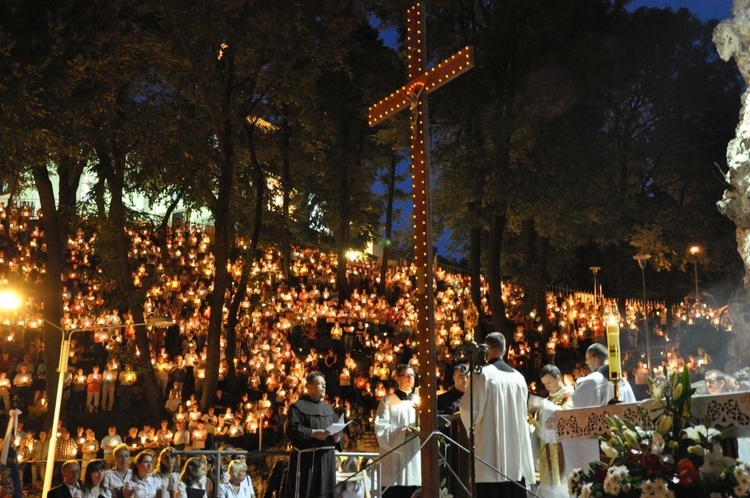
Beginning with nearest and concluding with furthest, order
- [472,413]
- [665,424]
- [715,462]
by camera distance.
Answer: [715,462]
[665,424]
[472,413]

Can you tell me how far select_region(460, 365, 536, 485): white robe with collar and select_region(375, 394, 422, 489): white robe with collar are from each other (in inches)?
55.8

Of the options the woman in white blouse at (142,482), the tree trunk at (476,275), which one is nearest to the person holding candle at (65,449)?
the woman in white blouse at (142,482)

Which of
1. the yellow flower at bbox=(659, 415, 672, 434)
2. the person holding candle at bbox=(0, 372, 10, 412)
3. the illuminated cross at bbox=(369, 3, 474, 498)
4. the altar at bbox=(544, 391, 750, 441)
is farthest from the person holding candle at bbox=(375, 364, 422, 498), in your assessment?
the person holding candle at bbox=(0, 372, 10, 412)

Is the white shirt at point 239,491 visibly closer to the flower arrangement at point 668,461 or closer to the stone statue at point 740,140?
the stone statue at point 740,140

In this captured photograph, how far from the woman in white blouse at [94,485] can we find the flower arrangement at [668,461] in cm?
848

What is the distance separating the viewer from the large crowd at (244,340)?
65.2 ft

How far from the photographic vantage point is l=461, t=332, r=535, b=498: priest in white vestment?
25.8ft

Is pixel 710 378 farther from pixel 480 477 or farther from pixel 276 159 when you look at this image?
pixel 276 159

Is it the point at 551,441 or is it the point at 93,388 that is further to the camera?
the point at 93,388

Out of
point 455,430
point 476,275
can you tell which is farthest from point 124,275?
point 455,430

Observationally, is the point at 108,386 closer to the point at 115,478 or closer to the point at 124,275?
the point at 124,275

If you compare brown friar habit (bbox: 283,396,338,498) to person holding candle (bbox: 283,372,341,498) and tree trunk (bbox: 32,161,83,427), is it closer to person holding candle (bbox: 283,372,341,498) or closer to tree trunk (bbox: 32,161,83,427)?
person holding candle (bbox: 283,372,341,498)

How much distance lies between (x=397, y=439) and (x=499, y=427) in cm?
172

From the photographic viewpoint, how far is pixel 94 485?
1132 centimetres
